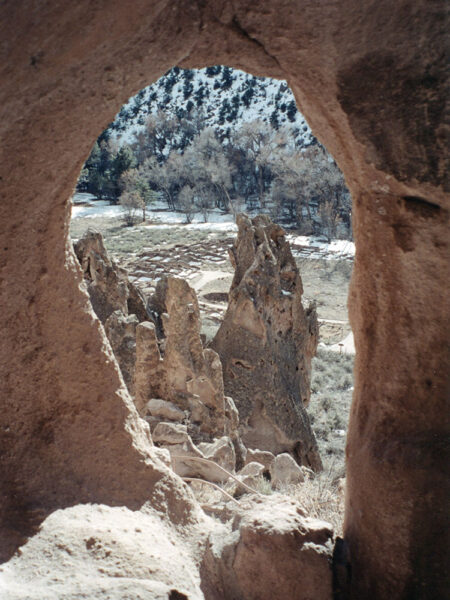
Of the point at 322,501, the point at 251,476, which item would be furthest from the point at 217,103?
the point at 322,501

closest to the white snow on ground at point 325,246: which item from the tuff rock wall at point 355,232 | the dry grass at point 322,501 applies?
the dry grass at point 322,501

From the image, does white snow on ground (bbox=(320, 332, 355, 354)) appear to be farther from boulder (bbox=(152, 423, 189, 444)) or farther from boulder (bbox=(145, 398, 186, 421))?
boulder (bbox=(152, 423, 189, 444))

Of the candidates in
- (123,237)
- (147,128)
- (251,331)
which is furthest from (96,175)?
(251,331)

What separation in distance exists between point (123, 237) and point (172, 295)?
24.9 meters

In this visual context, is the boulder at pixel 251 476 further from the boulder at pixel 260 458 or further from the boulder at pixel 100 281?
the boulder at pixel 100 281

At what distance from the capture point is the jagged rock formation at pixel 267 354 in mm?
7289

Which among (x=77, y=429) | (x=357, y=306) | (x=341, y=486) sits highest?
(x=357, y=306)

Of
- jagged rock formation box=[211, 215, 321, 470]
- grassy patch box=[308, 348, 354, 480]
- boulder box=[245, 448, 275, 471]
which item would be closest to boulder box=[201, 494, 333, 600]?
boulder box=[245, 448, 275, 471]

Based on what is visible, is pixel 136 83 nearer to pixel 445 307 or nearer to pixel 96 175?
pixel 445 307

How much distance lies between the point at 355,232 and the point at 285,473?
2.97 meters

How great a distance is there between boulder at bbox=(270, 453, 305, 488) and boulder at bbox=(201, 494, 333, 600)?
223 centimetres

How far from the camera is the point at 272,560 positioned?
7.10 feet

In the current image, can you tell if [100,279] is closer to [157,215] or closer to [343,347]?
[343,347]

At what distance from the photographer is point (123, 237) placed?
29.8 m
